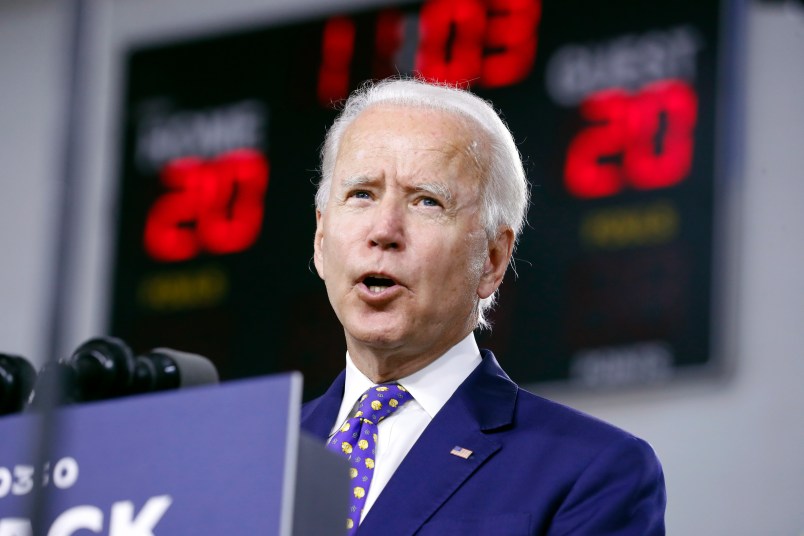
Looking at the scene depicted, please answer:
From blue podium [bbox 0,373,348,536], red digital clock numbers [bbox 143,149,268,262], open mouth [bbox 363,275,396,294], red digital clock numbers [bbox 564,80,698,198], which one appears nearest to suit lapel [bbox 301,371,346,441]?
open mouth [bbox 363,275,396,294]

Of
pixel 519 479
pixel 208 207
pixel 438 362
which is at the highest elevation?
pixel 208 207

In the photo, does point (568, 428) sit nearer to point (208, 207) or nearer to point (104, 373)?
point (104, 373)

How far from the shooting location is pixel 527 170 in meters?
3.88

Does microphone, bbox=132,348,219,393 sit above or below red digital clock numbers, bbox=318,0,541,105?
below

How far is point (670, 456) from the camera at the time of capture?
3.80 meters

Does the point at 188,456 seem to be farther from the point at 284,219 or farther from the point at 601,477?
the point at 284,219

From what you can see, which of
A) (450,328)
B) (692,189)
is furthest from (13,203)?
(450,328)

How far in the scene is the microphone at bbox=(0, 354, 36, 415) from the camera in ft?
4.73

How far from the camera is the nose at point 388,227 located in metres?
1.78

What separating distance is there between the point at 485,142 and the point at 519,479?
0.49 metres

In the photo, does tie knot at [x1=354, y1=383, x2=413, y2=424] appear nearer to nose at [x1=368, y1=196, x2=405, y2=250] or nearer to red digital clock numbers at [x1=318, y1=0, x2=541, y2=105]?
nose at [x1=368, y1=196, x2=405, y2=250]

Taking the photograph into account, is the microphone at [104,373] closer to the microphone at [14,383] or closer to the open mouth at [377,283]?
the microphone at [14,383]

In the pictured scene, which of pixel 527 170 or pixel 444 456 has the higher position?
pixel 527 170

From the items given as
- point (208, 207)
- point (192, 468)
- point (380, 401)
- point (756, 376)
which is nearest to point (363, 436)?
point (380, 401)
